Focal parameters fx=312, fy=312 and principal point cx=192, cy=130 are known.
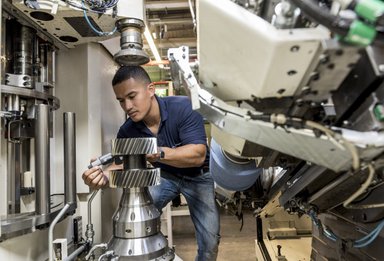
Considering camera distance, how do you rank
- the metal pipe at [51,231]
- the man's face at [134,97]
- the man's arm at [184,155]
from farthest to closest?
the man's face at [134,97] → the man's arm at [184,155] → the metal pipe at [51,231]

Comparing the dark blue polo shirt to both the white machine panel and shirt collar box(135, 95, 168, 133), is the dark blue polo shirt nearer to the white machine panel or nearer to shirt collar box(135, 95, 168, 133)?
shirt collar box(135, 95, 168, 133)

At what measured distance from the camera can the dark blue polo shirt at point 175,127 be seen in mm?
1727

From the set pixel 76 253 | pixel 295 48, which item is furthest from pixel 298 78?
pixel 76 253

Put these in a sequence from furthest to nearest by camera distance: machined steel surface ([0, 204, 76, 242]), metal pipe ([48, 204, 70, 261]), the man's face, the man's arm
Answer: the man's face < the man's arm < metal pipe ([48, 204, 70, 261]) < machined steel surface ([0, 204, 76, 242])

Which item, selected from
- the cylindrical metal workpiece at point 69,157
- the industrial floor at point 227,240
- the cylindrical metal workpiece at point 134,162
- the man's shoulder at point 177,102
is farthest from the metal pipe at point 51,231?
the industrial floor at point 227,240

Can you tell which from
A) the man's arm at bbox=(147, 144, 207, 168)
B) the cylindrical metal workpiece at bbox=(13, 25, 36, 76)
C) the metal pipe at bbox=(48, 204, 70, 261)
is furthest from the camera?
the man's arm at bbox=(147, 144, 207, 168)

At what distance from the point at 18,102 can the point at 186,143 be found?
82 cm

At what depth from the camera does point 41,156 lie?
4.01 feet

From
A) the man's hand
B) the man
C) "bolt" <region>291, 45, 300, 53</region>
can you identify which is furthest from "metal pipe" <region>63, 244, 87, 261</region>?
"bolt" <region>291, 45, 300, 53</region>

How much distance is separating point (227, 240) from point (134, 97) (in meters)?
2.48

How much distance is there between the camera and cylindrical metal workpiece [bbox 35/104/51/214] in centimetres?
121

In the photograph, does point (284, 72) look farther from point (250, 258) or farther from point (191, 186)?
point (250, 258)

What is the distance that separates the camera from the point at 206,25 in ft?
1.84

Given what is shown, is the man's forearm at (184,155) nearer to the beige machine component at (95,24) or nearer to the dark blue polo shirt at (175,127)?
the dark blue polo shirt at (175,127)
